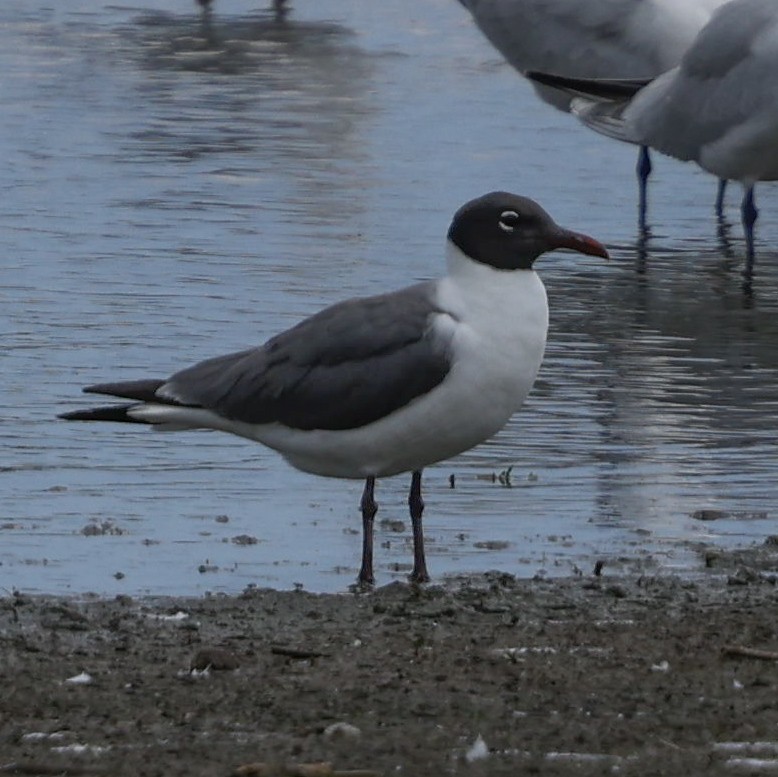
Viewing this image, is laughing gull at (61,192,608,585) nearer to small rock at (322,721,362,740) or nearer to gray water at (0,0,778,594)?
gray water at (0,0,778,594)

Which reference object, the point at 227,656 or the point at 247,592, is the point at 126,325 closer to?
the point at 247,592

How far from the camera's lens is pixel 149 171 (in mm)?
14859

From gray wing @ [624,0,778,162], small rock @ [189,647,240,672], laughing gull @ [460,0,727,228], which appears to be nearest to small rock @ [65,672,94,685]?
small rock @ [189,647,240,672]

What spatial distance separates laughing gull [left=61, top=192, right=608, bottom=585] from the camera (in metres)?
6.76

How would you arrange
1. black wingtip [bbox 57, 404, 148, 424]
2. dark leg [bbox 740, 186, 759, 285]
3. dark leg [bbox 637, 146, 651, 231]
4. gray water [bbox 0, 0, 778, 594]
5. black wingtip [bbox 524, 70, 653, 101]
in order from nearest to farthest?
black wingtip [bbox 57, 404, 148, 424] → gray water [bbox 0, 0, 778, 594] → dark leg [bbox 740, 186, 759, 285] → black wingtip [bbox 524, 70, 653, 101] → dark leg [bbox 637, 146, 651, 231]

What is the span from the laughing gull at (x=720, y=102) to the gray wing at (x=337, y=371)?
18.1 ft

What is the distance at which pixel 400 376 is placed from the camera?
680 cm

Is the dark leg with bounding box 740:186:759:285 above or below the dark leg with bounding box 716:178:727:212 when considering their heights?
above

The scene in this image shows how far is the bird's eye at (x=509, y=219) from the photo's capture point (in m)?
7.08

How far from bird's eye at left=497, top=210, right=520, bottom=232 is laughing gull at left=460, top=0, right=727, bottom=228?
681 cm

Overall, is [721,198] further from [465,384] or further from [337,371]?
[465,384]

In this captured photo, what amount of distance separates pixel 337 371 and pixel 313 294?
4.41m

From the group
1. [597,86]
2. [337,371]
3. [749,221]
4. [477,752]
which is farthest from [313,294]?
[477,752]

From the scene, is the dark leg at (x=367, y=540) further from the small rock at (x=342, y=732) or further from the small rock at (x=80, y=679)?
the small rock at (x=342, y=732)
